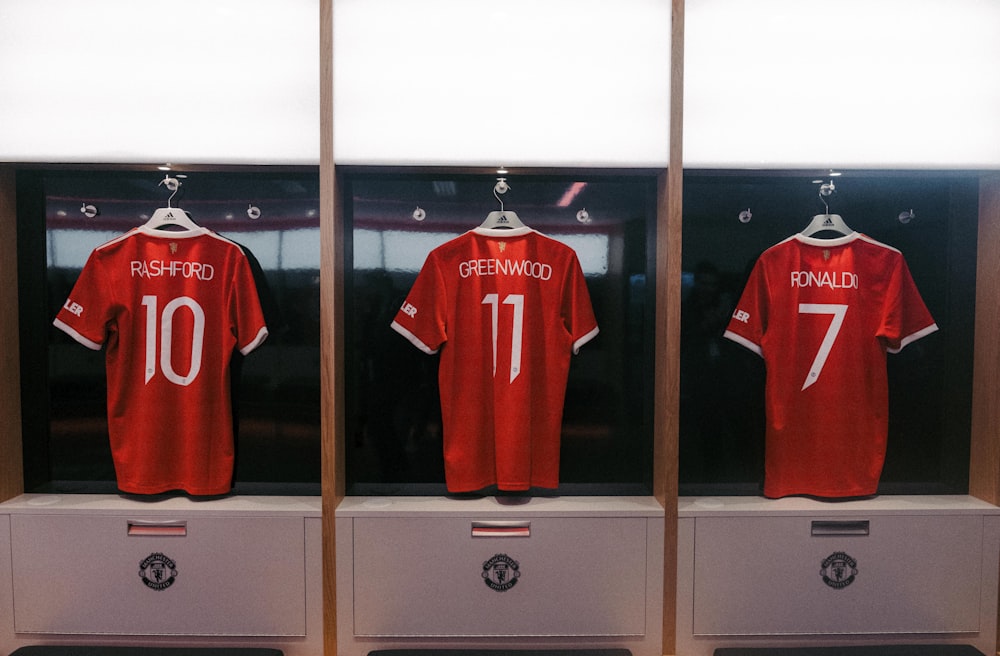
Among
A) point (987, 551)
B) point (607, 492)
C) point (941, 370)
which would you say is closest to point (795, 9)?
point (941, 370)

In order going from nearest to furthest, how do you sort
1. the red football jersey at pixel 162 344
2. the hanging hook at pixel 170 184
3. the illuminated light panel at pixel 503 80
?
the illuminated light panel at pixel 503 80
the red football jersey at pixel 162 344
the hanging hook at pixel 170 184

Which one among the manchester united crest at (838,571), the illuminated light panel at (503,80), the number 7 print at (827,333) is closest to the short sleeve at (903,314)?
the number 7 print at (827,333)

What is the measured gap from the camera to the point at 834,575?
1729mm

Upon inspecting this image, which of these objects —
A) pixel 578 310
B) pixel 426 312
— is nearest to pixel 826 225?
pixel 578 310

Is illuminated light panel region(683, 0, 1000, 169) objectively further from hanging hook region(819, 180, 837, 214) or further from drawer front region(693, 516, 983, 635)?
drawer front region(693, 516, 983, 635)

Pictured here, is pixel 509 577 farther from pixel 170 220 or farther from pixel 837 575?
pixel 170 220

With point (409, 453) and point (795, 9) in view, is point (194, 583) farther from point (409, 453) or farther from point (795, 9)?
point (795, 9)

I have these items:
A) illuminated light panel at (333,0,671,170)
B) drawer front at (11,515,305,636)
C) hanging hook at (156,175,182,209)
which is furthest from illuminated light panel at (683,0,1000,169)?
drawer front at (11,515,305,636)

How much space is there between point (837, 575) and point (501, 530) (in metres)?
1.14

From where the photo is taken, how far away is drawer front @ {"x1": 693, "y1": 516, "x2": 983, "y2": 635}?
5.63 feet

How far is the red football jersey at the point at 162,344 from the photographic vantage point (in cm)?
175

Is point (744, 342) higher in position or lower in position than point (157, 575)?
higher

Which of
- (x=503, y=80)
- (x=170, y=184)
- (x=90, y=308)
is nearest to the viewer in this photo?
(x=503, y=80)

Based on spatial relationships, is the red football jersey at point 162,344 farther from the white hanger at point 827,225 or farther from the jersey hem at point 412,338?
the white hanger at point 827,225
